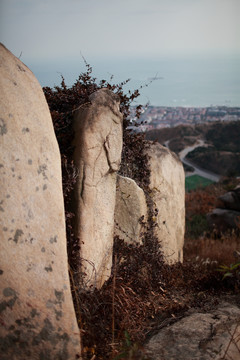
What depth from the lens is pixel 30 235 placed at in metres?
2.59

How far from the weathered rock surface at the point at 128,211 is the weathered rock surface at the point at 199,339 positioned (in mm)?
1313

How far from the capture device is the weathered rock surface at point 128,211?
4559 millimetres

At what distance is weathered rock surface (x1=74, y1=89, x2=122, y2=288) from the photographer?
140 inches

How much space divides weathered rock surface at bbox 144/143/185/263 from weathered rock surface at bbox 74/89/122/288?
1.35 m

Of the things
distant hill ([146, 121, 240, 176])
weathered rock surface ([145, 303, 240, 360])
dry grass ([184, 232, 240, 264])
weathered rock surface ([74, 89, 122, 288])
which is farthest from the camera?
distant hill ([146, 121, 240, 176])

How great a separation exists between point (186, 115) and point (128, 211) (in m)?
44.1

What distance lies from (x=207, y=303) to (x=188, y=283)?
21.9 inches

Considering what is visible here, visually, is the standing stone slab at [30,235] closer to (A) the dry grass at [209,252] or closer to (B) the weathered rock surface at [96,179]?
(B) the weathered rock surface at [96,179]

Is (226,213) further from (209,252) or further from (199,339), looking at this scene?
(199,339)

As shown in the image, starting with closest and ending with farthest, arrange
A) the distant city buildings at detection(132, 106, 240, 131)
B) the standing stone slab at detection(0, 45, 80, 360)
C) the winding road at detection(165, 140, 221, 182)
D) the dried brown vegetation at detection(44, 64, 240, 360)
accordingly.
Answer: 1. the standing stone slab at detection(0, 45, 80, 360)
2. the dried brown vegetation at detection(44, 64, 240, 360)
3. the winding road at detection(165, 140, 221, 182)
4. the distant city buildings at detection(132, 106, 240, 131)

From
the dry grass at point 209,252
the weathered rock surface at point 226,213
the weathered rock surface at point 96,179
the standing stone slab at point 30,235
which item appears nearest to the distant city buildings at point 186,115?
the weathered rock surface at point 226,213

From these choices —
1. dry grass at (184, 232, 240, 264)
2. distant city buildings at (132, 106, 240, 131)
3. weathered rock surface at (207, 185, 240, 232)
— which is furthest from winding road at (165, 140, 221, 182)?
dry grass at (184, 232, 240, 264)

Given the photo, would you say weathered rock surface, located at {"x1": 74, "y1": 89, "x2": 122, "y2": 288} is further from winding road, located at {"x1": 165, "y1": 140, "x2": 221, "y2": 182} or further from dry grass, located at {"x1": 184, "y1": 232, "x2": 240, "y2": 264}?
winding road, located at {"x1": 165, "y1": 140, "x2": 221, "y2": 182}

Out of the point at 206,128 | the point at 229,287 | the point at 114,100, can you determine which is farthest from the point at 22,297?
the point at 206,128
